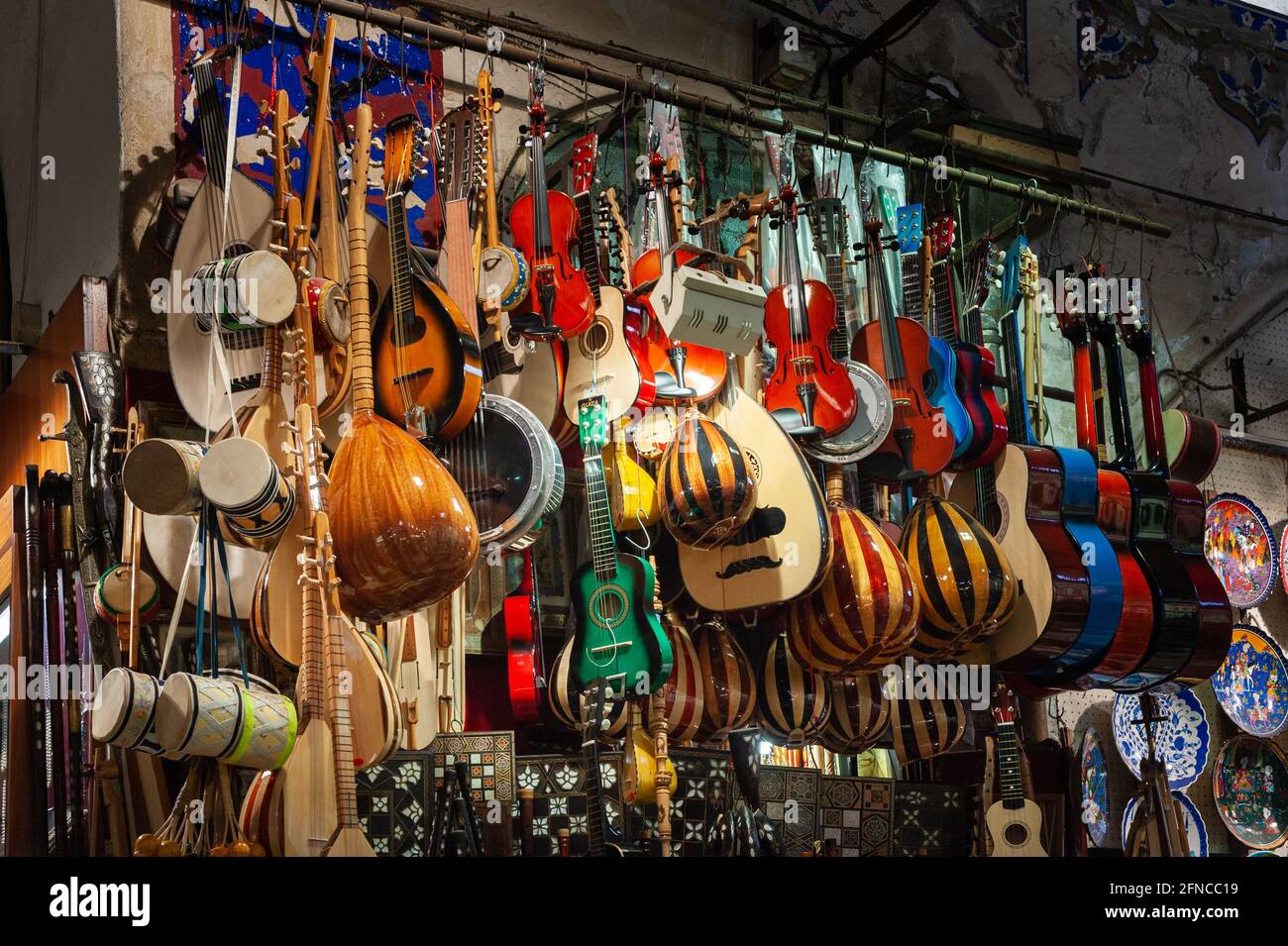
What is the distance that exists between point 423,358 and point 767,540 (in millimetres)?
905

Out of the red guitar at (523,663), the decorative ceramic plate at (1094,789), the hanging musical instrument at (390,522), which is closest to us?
the hanging musical instrument at (390,522)

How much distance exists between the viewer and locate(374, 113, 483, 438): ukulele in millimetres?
3312

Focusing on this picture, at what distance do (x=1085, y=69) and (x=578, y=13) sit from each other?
2.15 meters

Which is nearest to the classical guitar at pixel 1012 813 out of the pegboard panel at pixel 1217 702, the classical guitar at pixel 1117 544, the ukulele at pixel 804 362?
the classical guitar at pixel 1117 544

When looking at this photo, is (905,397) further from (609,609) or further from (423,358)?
(423,358)

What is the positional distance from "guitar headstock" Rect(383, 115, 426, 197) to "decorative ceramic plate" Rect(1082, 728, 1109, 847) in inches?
105

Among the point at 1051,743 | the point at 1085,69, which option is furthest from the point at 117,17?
A: the point at 1085,69

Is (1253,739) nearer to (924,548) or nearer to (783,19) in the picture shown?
(924,548)

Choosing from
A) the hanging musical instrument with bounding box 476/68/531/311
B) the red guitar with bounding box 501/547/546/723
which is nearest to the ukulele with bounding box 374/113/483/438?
the hanging musical instrument with bounding box 476/68/531/311

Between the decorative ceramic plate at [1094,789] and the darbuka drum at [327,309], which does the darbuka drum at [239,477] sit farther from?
the decorative ceramic plate at [1094,789]

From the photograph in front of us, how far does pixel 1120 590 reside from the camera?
403 centimetres

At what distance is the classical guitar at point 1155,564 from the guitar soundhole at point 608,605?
1517 mm

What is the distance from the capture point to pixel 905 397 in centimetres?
393

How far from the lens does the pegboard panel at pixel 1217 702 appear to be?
16.1 ft
